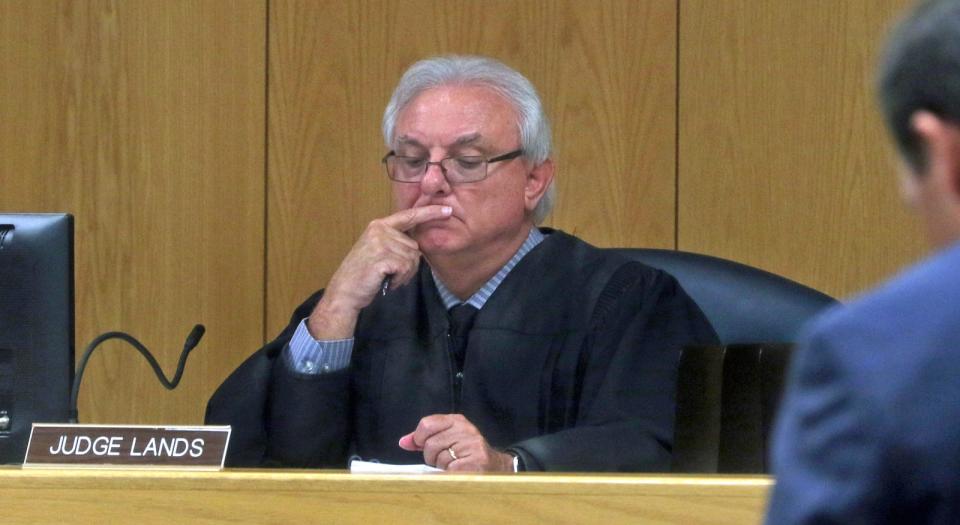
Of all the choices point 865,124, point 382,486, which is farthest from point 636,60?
point 382,486

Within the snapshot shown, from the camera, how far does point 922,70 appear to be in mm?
591

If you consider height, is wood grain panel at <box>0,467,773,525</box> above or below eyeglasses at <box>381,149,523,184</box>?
below

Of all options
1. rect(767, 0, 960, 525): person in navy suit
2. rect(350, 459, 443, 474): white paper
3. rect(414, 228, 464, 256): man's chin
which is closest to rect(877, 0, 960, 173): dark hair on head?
rect(767, 0, 960, 525): person in navy suit

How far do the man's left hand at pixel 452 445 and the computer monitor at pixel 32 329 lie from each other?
415 millimetres

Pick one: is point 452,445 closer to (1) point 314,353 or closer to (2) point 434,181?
(1) point 314,353

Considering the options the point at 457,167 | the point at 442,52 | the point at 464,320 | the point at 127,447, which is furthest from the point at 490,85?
the point at 127,447

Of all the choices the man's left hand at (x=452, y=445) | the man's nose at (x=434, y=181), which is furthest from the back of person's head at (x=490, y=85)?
the man's left hand at (x=452, y=445)

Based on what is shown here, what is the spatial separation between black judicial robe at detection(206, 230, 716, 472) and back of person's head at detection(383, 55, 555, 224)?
20 centimetres

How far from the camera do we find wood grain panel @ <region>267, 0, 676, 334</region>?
302cm

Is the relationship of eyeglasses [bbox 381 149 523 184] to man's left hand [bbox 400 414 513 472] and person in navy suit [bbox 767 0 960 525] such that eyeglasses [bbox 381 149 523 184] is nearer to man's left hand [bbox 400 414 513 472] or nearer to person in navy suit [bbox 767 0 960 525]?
man's left hand [bbox 400 414 513 472]

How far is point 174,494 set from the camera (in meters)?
1.47

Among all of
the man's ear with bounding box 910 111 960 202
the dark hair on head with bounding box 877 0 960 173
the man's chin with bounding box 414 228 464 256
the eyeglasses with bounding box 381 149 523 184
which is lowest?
the man's chin with bounding box 414 228 464 256

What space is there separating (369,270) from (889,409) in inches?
71.8

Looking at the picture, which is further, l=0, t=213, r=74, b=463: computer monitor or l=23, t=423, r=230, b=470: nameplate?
l=0, t=213, r=74, b=463: computer monitor
